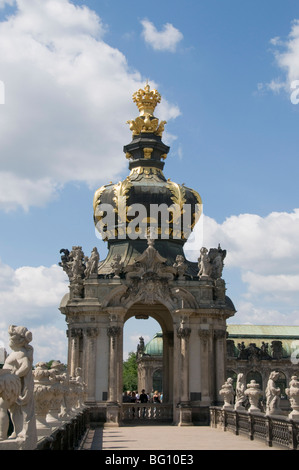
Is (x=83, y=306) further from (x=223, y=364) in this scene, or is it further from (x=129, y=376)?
(x=129, y=376)

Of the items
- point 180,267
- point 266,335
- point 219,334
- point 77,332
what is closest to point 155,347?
point 266,335

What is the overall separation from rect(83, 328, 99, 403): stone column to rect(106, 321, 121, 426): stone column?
2.82 ft

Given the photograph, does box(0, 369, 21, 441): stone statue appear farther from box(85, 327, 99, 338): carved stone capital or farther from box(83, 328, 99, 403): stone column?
box(85, 327, 99, 338): carved stone capital

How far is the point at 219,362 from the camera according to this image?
3681 cm

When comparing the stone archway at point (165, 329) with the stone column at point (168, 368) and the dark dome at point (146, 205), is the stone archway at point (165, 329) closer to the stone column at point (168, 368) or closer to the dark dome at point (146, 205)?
the stone column at point (168, 368)

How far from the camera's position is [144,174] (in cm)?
4331

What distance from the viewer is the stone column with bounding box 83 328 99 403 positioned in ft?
117

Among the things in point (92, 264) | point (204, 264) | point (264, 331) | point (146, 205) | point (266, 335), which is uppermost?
point (146, 205)

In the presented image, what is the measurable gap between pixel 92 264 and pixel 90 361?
17.5 ft

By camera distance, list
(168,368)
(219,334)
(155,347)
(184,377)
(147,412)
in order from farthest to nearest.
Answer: (155,347), (168,368), (147,412), (219,334), (184,377)

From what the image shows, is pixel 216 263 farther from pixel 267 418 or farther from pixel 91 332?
pixel 267 418
